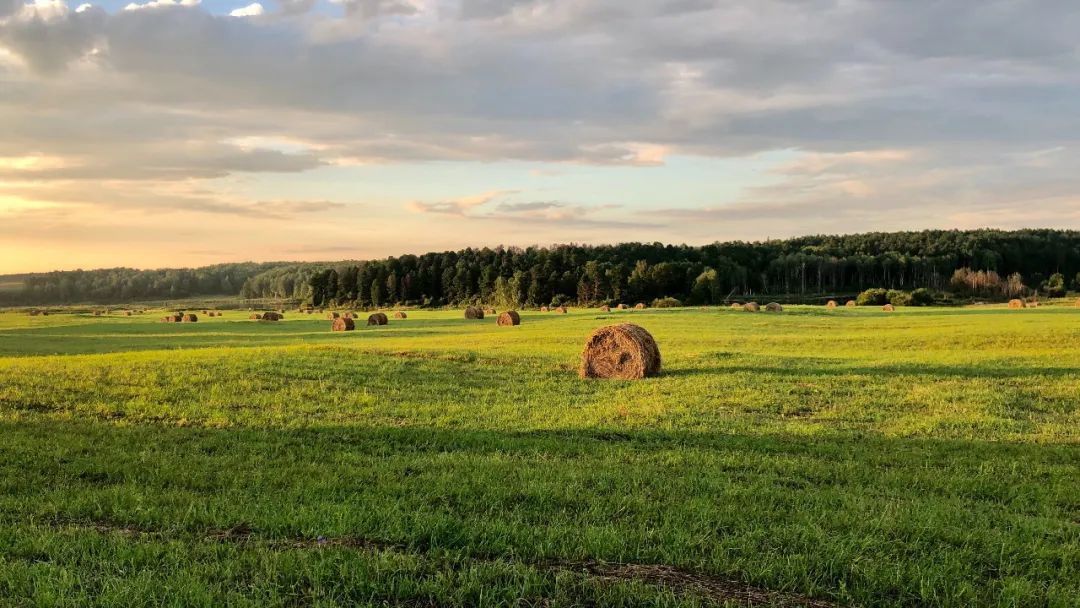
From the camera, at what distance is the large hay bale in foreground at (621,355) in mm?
20484

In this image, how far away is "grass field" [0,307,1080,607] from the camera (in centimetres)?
514

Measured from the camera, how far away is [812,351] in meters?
29.1

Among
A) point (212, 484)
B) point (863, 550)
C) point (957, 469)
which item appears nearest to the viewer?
point (863, 550)

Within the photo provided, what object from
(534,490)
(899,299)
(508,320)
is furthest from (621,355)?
(899,299)

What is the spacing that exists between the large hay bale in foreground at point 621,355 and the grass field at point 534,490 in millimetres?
1356

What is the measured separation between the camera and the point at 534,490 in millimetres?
7668

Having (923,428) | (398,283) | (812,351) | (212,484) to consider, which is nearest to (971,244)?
(398,283)

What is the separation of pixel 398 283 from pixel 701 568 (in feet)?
423

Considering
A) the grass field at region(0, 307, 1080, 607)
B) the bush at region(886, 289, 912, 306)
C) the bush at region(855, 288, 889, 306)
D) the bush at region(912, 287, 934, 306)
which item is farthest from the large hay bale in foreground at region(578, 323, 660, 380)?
the bush at region(912, 287, 934, 306)

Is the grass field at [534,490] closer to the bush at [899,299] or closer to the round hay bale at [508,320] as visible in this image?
the round hay bale at [508,320]

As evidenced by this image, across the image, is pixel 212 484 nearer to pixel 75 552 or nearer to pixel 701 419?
pixel 75 552

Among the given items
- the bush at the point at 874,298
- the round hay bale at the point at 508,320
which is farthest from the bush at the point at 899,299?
the round hay bale at the point at 508,320

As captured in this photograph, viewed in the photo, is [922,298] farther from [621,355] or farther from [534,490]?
[534,490]

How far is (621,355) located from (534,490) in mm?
13266
